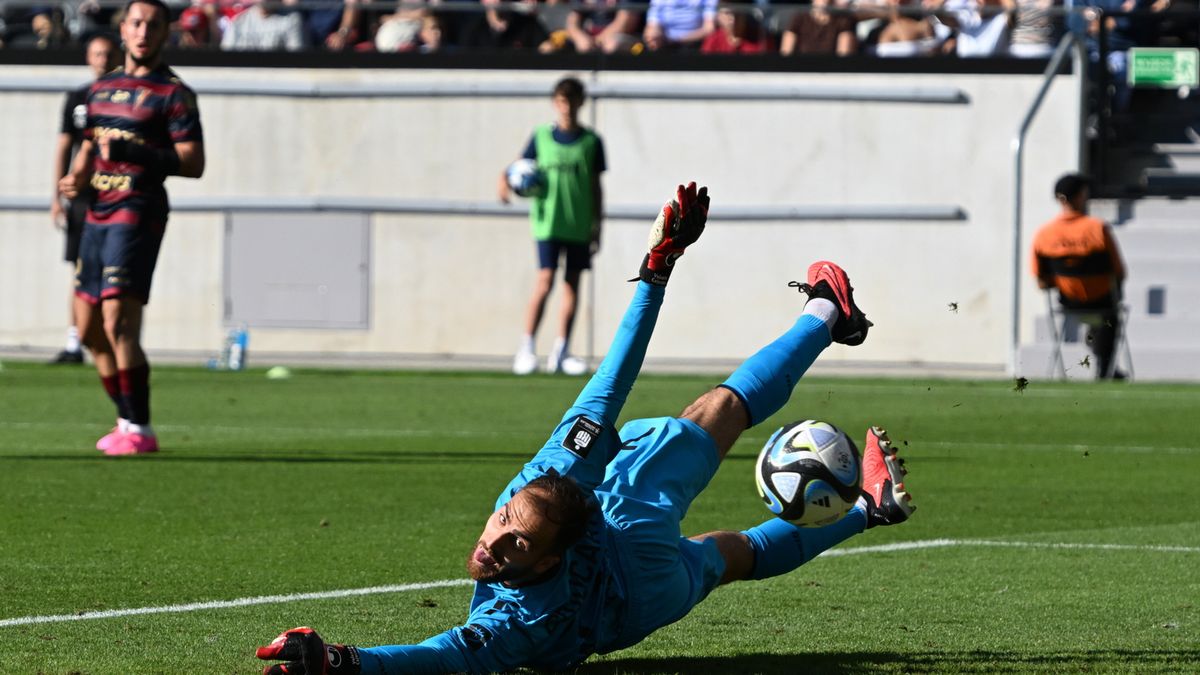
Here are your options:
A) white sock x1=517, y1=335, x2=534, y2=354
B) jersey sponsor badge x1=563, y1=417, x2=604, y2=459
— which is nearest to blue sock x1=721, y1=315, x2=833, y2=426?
jersey sponsor badge x1=563, y1=417, x2=604, y2=459

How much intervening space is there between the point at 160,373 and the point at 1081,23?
9.86 meters

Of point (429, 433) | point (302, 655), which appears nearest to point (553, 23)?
point (429, 433)

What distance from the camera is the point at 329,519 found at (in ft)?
27.1

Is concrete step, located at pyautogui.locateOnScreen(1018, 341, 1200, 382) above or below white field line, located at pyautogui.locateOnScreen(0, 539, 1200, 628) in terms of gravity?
below

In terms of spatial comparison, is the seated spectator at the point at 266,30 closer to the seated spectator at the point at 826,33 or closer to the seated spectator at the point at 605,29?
the seated spectator at the point at 605,29

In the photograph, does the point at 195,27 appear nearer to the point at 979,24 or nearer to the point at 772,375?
the point at 979,24

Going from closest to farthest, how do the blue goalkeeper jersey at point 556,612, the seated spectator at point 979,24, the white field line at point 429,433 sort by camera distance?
the blue goalkeeper jersey at point 556,612
the white field line at point 429,433
the seated spectator at point 979,24

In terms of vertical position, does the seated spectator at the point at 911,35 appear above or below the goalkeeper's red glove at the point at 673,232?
above

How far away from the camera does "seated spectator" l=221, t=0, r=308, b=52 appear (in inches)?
893

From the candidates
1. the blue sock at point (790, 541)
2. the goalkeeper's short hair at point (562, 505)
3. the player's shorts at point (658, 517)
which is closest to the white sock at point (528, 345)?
the blue sock at point (790, 541)

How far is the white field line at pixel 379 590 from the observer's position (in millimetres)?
5777

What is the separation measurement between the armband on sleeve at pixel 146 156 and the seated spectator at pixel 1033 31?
12.7 meters

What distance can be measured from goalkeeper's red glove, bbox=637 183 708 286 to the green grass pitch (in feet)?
3.26

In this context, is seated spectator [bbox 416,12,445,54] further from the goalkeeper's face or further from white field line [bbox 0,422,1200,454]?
the goalkeeper's face
